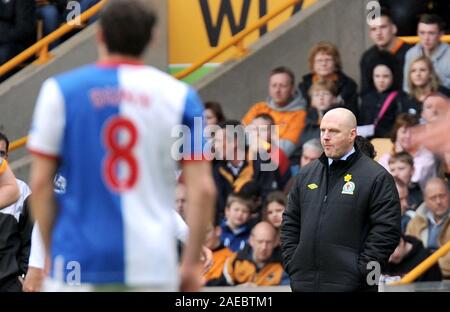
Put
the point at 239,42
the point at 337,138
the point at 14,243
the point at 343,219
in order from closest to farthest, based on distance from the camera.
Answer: the point at 343,219, the point at 337,138, the point at 14,243, the point at 239,42

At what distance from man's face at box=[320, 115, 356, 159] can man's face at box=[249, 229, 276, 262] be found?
2.70 metres

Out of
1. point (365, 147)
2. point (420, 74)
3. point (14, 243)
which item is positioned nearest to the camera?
point (365, 147)

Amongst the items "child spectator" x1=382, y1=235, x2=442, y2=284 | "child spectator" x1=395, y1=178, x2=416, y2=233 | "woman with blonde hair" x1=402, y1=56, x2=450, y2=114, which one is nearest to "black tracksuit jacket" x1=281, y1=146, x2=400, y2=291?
"child spectator" x1=382, y1=235, x2=442, y2=284

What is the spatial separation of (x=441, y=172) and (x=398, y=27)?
69.7 inches

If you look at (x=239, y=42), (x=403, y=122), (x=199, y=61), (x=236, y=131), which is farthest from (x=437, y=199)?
(x=199, y=61)

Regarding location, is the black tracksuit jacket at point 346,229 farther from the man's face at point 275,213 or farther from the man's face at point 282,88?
the man's face at point 282,88

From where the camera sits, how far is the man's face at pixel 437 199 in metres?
10.6

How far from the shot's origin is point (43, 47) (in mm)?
13047

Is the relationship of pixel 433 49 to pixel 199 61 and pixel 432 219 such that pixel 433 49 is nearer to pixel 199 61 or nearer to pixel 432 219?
pixel 432 219

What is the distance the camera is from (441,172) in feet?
36.0

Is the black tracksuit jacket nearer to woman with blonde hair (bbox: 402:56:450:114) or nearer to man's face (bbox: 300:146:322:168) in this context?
man's face (bbox: 300:146:322:168)

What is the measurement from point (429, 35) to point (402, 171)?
129 cm

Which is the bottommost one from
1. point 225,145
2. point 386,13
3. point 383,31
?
point 225,145

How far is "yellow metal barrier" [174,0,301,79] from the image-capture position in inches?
489
